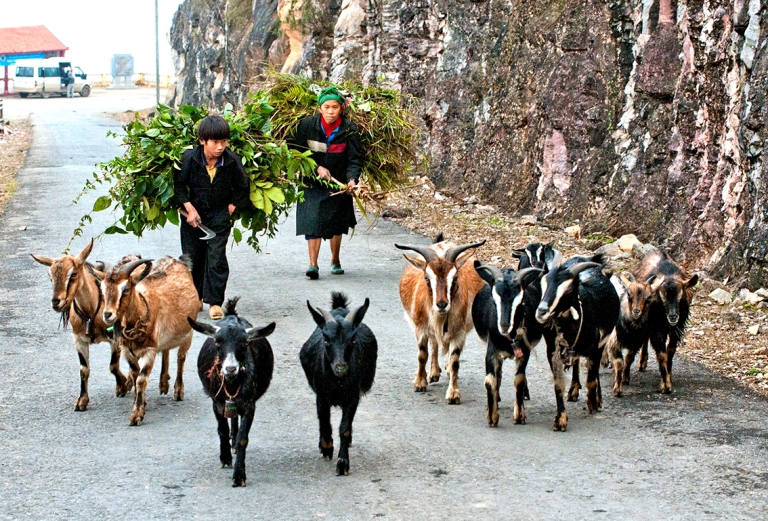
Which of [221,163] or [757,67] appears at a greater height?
[757,67]

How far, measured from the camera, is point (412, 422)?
25.8 ft

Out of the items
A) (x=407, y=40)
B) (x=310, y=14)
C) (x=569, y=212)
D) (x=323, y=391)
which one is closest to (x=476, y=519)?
(x=323, y=391)

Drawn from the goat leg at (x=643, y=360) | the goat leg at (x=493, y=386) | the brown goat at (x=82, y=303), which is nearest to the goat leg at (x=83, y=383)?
the brown goat at (x=82, y=303)

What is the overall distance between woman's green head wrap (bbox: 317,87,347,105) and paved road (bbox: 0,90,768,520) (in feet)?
9.43

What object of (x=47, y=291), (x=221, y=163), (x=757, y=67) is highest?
(x=757, y=67)

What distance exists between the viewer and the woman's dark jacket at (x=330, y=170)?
1271 centimetres

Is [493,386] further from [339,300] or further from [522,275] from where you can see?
Answer: [339,300]

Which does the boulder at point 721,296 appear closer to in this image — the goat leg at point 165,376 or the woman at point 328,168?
the woman at point 328,168

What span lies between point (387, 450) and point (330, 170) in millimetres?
6200

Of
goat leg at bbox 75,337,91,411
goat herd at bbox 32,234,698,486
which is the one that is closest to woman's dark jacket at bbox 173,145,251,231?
goat herd at bbox 32,234,698,486

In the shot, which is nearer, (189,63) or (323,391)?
(323,391)

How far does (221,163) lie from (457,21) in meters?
11.6

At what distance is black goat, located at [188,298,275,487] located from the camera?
21.4 feet

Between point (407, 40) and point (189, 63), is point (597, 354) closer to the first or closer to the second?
point (407, 40)
